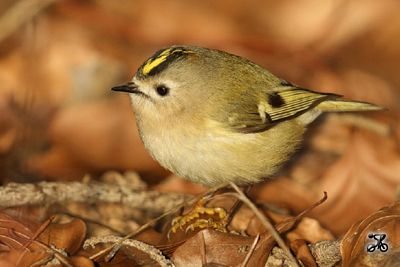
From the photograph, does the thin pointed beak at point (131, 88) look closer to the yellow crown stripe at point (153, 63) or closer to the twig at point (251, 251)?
the yellow crown stripe at point (153, 63)

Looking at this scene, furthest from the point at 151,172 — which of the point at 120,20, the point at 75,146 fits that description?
the point at 120,20

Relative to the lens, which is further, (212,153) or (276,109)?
(276,109)

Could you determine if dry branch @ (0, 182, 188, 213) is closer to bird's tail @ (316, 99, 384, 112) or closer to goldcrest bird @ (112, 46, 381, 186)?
goldcrest bird @ (112, 46, 381, 186)

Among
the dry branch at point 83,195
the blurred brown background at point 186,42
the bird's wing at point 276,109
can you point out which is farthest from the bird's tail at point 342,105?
the dry branch at point 83,195

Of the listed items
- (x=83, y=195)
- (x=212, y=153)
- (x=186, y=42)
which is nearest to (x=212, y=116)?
(x=212, y=153)

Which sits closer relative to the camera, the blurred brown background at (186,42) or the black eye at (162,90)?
the black eye at (162,90)

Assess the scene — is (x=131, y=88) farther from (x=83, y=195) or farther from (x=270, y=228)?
(x=270, y=228)
